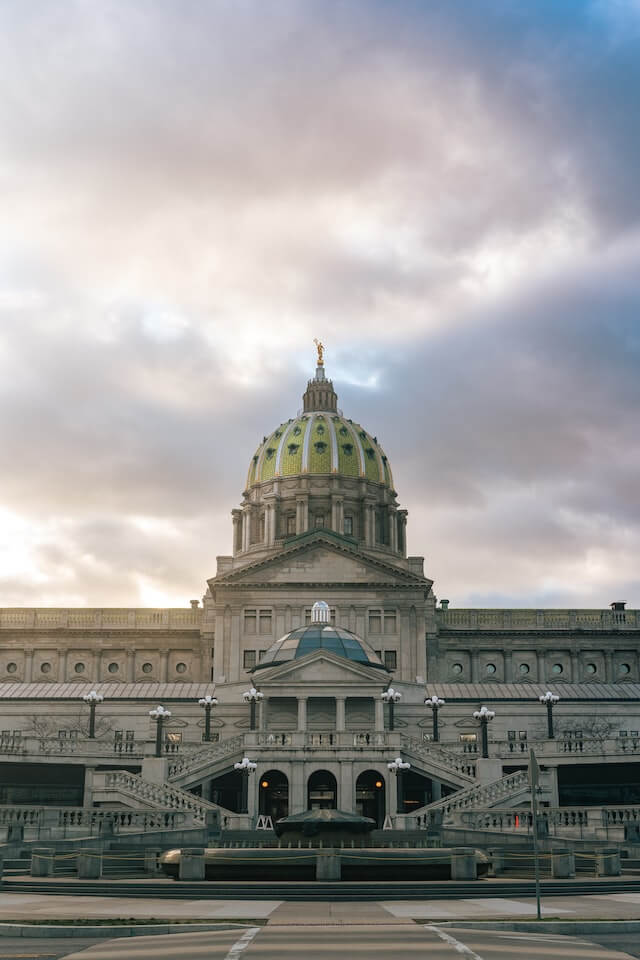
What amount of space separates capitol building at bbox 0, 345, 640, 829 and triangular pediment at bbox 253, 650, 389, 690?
15cm

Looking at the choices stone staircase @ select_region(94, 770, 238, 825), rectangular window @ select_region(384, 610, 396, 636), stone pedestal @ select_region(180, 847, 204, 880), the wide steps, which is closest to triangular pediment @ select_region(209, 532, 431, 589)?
rectangular window @ select_region(384, 610, 396, 636)

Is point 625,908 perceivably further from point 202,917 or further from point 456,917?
point 202,917

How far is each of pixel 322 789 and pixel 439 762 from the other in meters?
7.85

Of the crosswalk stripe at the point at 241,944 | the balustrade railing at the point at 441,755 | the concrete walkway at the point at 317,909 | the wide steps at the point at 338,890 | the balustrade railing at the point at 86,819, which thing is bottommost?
the crosswalk stripe at the point at 241,944

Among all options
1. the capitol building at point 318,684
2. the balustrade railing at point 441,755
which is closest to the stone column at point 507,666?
the capitol building at point 318,684

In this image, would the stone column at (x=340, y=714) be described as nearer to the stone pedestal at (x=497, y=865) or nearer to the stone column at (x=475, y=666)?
the stone pedestal at (x=497, y=865)

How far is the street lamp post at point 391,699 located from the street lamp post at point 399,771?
5.02 meters

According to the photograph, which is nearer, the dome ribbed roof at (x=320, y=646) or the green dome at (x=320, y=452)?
the dome ribbed roof at (x=320, y=646)

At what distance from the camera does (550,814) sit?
54438mm

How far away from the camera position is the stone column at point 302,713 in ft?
264

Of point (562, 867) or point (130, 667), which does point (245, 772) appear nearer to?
point (562, 867)

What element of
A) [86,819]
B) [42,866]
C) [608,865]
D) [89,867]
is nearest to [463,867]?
[608,865]

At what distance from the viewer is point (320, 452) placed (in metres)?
148

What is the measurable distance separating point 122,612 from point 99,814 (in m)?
74.5
